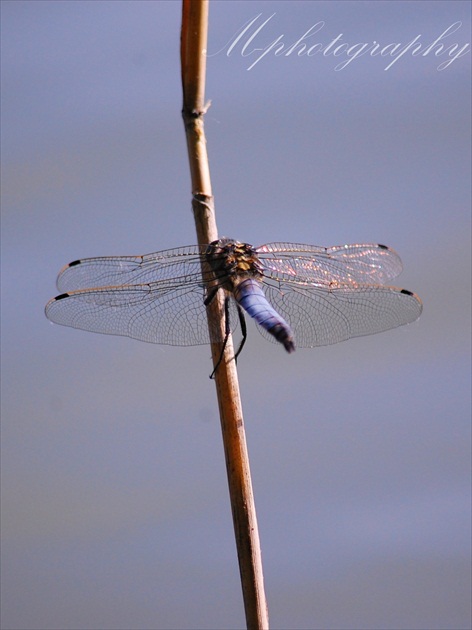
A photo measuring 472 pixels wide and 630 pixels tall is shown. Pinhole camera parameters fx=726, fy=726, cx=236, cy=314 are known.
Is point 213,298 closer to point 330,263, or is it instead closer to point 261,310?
point 261,310

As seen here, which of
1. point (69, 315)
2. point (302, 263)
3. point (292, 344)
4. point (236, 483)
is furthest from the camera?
point (302, 263)

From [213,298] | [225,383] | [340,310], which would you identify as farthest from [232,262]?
[225,383]

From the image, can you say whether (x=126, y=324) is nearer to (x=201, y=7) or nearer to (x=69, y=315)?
(x=69, y=315)

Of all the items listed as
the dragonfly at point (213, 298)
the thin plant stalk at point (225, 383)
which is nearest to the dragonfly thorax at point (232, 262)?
the dragonfly at point (213, 298)

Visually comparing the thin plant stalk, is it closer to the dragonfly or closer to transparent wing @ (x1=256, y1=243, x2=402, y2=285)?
the dragonfly

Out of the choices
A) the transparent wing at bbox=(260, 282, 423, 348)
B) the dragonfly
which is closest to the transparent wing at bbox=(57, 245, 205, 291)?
the dragonfly

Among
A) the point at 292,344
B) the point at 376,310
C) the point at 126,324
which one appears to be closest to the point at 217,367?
the point at 292,344
